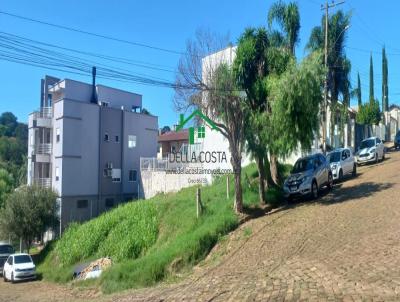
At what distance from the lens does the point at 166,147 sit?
5931 centimetres

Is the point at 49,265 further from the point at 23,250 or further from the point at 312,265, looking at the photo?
the point at 312,265

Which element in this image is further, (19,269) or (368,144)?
(368,144)

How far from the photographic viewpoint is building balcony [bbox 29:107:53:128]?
130ft

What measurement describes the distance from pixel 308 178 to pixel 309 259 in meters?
8.97

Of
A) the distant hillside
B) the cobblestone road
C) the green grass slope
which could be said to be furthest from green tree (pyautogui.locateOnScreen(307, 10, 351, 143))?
the distant hillside

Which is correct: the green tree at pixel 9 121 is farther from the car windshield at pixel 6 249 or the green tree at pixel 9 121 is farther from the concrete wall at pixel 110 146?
the car windshield at pixel 6 249

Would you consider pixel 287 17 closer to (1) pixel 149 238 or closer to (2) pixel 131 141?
(1) pixel 149 238

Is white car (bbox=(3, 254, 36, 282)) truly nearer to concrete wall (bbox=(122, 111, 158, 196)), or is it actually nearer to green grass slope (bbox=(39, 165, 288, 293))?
green grass slope (bbox=(39, 165, 288, 293))

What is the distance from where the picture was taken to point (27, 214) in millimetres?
32375

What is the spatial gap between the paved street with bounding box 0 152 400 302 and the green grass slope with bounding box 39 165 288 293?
1037 mm

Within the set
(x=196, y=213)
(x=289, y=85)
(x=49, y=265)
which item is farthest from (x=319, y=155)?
(x=49, y=265)

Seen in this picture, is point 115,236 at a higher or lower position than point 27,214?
lower

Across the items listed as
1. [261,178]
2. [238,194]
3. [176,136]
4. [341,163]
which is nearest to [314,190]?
[261,178]

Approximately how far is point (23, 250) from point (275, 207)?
23.4m
